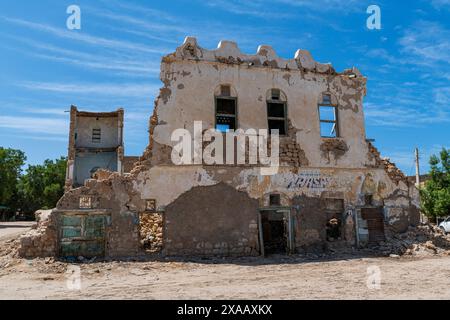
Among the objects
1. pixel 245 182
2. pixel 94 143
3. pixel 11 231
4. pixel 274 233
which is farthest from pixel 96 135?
pixel 245 182

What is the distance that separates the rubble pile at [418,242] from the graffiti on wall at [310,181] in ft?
9.83

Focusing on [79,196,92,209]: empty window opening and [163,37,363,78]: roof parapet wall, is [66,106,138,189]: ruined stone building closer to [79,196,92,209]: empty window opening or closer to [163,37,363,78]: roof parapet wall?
[79,196,92,209]: empty window opening

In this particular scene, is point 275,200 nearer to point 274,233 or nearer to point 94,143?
point 274,233

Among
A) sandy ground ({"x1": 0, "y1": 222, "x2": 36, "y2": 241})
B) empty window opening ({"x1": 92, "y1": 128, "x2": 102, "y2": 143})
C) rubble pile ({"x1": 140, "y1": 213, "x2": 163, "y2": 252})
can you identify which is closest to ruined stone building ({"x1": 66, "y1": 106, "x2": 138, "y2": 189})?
empty window opening ({"x1": 92, "y1": 128, "x2": 102, "y2": 143})

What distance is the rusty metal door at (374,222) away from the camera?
1441 centimetres

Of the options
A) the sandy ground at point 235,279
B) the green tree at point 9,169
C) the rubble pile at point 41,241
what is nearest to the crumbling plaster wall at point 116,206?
the rubble pile at point 41,241

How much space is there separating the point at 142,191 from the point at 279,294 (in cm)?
620

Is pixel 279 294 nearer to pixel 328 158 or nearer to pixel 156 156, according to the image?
pixel 156 156

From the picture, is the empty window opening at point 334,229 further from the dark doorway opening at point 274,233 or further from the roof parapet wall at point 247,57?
the roof parapet wall at point 247,57

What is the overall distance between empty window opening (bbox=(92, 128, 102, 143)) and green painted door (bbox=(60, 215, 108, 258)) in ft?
53.2

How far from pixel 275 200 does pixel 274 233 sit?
342cm
